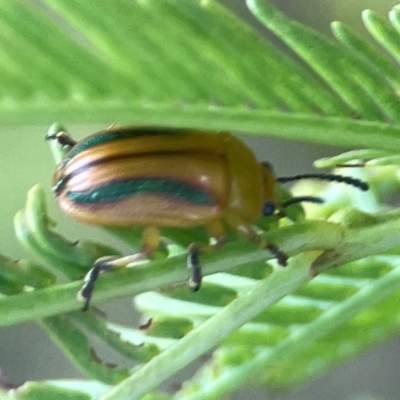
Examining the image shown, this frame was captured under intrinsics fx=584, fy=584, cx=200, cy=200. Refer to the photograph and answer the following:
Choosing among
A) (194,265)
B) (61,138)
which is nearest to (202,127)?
(194,265)

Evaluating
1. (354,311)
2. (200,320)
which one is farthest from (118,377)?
(354,311)

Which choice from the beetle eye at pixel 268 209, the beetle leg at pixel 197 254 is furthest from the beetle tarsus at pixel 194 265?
the beetle eye at pixel 268 209

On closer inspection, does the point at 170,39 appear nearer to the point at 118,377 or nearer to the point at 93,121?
the point at 93,121

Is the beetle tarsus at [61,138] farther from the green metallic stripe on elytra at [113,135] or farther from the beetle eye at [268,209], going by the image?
the beetle eye at [268,209]

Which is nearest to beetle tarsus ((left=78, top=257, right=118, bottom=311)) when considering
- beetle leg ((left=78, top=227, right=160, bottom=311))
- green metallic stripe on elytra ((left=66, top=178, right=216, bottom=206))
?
beetle leg ((left=78, top=227, right=160, bottom=311))

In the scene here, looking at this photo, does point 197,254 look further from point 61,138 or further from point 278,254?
point 61,138

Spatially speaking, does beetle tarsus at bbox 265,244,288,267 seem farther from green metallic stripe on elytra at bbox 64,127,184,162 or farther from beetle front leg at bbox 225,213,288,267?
green metallic stripe on elytra at bbox 64,127,184,162
